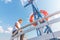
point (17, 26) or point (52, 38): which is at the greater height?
point (17, 26)

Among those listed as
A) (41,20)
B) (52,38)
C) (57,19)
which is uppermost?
(41,20)

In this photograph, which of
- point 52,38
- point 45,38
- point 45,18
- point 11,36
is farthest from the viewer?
point 11,36

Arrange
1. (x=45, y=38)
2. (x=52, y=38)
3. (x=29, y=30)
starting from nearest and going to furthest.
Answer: (x=52, y=38), (x=45, y=38), (x=29, y=30)

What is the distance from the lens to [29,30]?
18.0 feet

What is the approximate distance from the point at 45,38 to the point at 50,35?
217mm

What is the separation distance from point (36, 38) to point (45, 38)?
387 millimetres

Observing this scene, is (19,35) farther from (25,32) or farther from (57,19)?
(57,19)

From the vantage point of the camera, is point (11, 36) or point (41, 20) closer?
point (41, 20)

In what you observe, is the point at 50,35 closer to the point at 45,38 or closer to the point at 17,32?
the point at 45,38

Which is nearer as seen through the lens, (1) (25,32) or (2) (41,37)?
(2) (41,37)

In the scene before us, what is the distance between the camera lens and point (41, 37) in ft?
15.5

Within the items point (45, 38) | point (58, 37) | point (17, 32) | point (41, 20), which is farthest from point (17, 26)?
point (58, 37)

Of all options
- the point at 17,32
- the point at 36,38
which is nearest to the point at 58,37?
the point at 36,38

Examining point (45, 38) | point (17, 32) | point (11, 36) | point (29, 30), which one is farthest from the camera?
point (11, 36)
